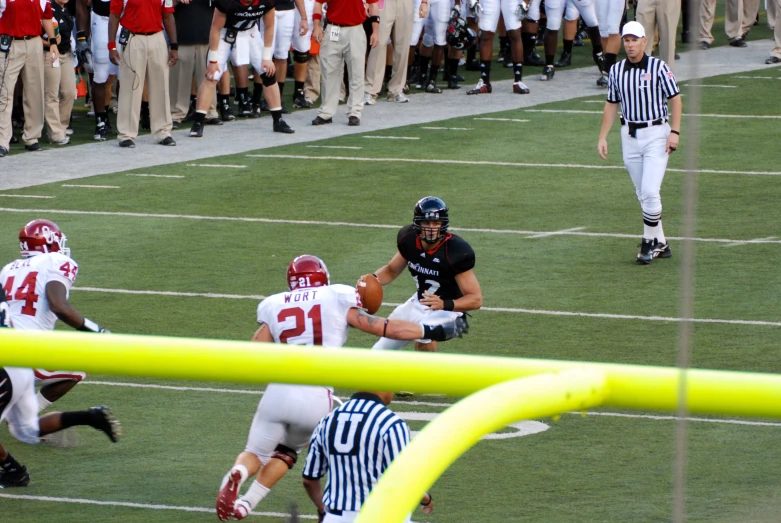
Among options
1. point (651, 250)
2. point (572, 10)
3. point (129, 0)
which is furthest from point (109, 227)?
point (572, 10)

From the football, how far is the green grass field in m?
0.79

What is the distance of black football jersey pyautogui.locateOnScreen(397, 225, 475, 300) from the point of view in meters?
8.45

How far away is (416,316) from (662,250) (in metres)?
3.64

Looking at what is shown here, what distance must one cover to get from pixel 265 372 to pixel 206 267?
9266 mm

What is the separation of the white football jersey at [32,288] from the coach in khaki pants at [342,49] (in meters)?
9.21

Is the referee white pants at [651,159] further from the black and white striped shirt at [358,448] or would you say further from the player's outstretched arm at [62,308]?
the black and white striped shirt at [358,448]

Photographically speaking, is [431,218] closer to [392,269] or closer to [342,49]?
[392,269]

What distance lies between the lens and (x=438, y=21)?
755 inches

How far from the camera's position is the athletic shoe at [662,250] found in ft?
37.5

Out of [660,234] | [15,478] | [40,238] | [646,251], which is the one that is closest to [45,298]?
[40,238]

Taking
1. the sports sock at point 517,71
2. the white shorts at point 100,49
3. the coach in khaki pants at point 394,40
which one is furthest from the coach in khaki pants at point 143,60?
the sports sock at point 517,71

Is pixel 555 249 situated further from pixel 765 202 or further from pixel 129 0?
pixel 129 0

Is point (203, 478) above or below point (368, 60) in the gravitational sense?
below

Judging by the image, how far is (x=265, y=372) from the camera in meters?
2.30
